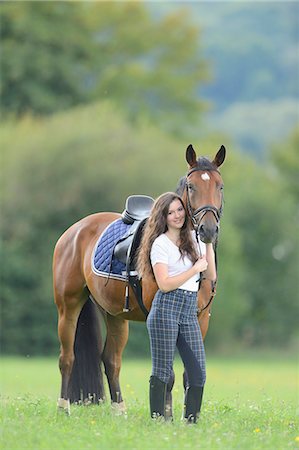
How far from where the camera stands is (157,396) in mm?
8938

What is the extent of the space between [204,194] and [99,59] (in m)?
47.0

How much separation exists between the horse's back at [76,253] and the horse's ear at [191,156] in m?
1.99

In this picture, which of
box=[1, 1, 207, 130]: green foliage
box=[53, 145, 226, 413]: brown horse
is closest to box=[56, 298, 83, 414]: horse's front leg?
box=[53, 145, 226, 413]: brown horse

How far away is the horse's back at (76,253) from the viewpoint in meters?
11.0

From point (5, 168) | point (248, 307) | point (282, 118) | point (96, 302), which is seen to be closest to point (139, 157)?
point (5, 168)

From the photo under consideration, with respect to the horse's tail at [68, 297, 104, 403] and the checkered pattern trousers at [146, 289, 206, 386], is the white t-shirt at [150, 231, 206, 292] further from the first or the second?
the horse's tail at [68, 297, 104, 403]

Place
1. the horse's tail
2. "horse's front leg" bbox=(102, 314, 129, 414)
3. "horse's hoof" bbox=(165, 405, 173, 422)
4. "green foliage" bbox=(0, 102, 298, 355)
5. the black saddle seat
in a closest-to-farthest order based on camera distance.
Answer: "horse's hoof" bbox=(165, 405, 173, 422) < the black saddle seat < "horse's front leg" bbox=(102, 314, 129, 414) < the horse's tail < "green foliage" bbox=(0, 102, 298, 355)

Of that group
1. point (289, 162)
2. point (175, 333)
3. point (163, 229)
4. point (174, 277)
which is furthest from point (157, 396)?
point (289, 162)

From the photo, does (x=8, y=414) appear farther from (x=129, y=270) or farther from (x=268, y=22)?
(x=268, y=22)

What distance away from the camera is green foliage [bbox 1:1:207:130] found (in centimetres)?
4862

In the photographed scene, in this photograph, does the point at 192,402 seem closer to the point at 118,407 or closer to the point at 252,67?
the point at 118,407

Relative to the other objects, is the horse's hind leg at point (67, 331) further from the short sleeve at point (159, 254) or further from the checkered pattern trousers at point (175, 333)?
the short sleeve at point (159, 254)

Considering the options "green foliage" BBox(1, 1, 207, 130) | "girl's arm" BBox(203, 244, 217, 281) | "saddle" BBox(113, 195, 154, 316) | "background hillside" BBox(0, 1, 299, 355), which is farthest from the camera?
"green foliage" BBox(1, 1, 207, 130)

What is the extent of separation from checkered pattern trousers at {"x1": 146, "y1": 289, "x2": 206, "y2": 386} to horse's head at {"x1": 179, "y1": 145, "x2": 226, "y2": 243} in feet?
1.82
